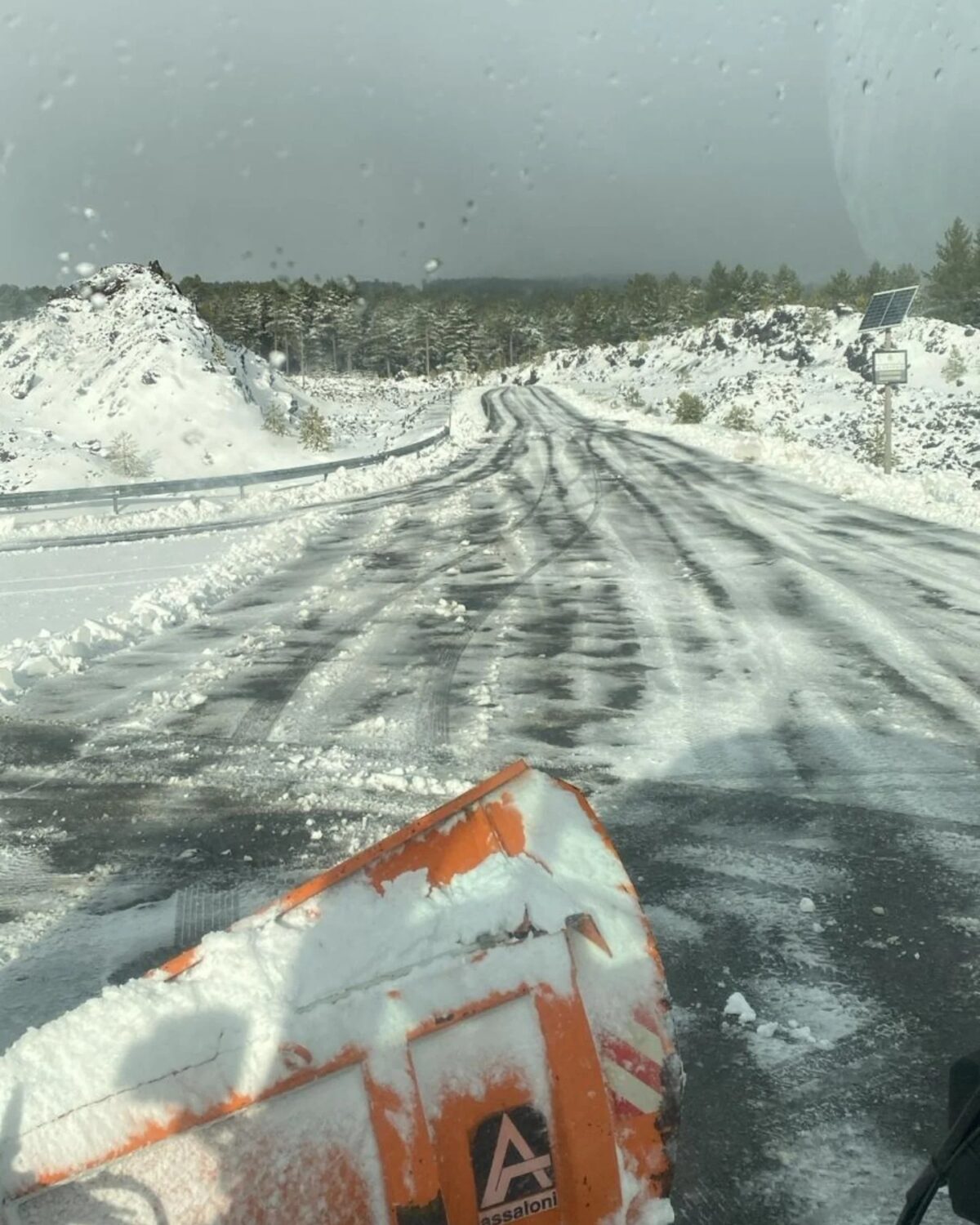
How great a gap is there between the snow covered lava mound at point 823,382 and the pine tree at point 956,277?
8914mm

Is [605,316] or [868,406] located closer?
[868,406]

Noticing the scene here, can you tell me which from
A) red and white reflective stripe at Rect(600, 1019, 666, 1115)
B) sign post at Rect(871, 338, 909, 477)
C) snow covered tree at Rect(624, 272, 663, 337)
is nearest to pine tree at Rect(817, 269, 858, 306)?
snow covered tree at Rect(624, 272, 663, 337)

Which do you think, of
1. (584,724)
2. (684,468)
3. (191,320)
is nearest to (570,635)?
(584,724)

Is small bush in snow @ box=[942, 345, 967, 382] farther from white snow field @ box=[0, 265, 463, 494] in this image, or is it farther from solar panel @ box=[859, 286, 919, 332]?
solar panel @ box=[859, 286, 919, 332]

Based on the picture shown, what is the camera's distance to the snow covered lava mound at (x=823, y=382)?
34594 mm

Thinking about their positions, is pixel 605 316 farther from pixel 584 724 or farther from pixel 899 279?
pixel 584 724

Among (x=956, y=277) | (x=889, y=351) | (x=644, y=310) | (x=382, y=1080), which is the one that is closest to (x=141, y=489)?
(x=889, y=351)

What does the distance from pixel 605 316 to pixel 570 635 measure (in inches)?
4103

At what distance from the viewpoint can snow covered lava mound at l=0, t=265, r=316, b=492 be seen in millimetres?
31578

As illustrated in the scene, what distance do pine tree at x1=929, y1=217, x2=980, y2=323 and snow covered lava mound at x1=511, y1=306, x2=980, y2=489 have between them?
891 centimetres

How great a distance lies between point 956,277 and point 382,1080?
7634cm

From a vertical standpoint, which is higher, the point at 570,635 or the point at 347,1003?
the point at 347,1003

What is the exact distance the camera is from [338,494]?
912 inches

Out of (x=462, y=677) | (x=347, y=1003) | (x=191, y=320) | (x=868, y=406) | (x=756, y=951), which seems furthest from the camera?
(x=868, y=406)
